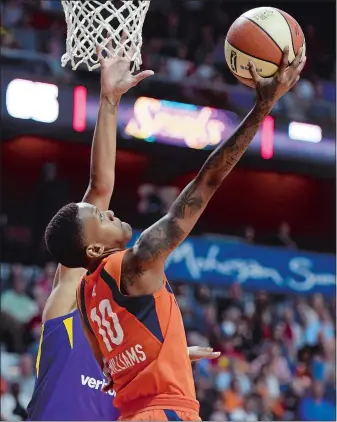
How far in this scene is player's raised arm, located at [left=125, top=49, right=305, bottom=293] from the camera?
3.27m

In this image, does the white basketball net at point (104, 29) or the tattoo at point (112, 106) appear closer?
the tattoo at point (112, 106)

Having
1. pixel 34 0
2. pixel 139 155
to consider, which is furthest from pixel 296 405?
pixel 34 0

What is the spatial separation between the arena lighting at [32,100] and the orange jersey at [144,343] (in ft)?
26.9

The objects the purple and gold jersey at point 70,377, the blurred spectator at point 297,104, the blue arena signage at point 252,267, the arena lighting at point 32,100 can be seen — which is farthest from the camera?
the blurred spectator at point 297,104

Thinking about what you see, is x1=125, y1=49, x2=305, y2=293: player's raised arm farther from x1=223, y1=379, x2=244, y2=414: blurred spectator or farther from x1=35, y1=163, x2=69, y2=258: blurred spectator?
x1=35, y1=163, x2=69, y2=258: blurred spectator

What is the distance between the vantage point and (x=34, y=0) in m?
13.2

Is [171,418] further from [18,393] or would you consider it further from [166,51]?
[166,51]

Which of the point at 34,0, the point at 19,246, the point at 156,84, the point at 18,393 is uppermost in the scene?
the point at 34,0

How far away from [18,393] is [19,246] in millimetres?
3332

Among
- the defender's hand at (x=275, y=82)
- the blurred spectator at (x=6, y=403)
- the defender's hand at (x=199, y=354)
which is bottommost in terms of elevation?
the blurred spectator at (x=6, y=403)

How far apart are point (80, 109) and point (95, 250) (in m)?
8.87

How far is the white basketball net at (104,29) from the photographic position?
15.4 feet

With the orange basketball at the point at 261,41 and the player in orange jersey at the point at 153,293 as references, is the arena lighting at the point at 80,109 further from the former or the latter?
the player in orange jersey at the point at 153,293

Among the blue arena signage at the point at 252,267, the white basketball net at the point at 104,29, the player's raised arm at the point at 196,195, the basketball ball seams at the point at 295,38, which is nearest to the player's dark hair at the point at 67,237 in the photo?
the player's raised arm at the point at 196,195
